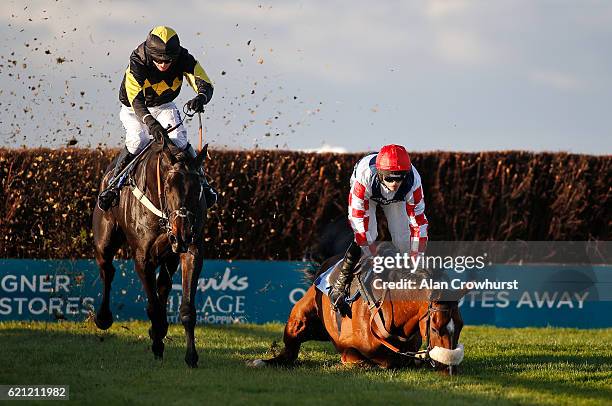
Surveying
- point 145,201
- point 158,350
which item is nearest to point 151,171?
point 145,201

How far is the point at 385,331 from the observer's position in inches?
322

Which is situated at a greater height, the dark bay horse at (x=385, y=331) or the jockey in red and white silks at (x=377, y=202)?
the jockey in red and white silks at (x=377, y=202)

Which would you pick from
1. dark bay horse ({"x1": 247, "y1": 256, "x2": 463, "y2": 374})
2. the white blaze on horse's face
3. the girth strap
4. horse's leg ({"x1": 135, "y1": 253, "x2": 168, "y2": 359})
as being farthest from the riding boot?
the white blaze on horse's face

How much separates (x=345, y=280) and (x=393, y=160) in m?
1.06

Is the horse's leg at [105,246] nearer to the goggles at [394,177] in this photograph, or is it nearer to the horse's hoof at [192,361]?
the horse's hoof at [192,361]

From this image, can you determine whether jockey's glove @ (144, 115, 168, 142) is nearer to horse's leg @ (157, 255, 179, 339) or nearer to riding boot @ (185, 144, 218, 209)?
riding boot @ (185, 144, 218, 209)

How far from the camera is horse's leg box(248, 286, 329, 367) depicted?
29.3 feet

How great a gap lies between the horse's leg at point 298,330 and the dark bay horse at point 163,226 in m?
0.73

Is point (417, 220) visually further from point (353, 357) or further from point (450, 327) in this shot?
point (450, 327)

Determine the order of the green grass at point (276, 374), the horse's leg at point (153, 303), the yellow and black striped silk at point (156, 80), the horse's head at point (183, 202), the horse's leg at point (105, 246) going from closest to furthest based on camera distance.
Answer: the green grass at point (276, 374) < the horse's head at point (183, 202) < the horse's leg at point (153, 303) < the yellow and black striped silk at point (156, 80) < the horse's leg at point (105, 246)

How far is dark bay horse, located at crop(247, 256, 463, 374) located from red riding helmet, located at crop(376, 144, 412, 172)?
1.02 metres

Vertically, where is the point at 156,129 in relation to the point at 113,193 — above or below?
above

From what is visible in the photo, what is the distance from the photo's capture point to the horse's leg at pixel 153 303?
925 centimetres

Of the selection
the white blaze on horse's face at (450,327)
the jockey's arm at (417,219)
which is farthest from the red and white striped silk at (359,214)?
the white blaze on horse's face at (450,327)
